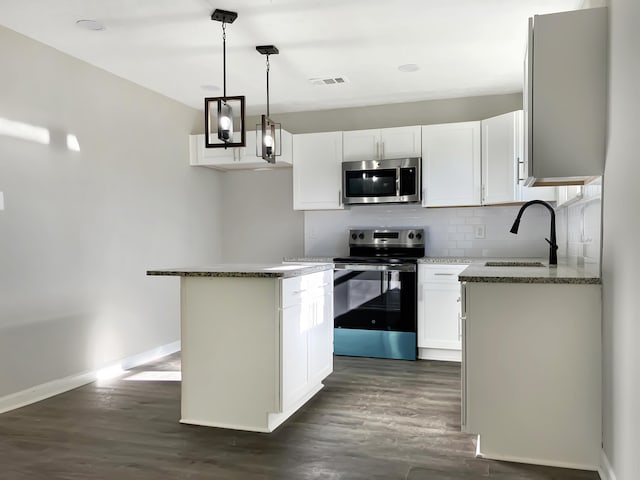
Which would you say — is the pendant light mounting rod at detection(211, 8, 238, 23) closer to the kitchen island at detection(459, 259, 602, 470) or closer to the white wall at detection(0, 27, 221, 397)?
the white wall at detection(0, 27, 221, 397)

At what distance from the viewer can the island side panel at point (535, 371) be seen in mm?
2432

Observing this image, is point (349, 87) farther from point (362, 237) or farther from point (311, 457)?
point (311, 457)

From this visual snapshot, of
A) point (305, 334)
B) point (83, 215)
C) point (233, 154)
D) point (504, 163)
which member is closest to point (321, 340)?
point (305, 334)

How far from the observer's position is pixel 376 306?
4.73 meters

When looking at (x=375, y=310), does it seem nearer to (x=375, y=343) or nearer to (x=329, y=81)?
(x=375, y=343)

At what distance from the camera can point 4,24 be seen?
3324 mm

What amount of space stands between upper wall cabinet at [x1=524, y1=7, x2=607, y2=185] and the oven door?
7.34ft

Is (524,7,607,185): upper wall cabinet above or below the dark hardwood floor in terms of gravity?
above

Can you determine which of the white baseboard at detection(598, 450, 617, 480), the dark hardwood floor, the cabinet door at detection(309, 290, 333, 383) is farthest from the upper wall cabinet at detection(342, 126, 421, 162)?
the white baseboard at detection(598, 450, 617, 480)

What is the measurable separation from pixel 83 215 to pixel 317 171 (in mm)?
2218

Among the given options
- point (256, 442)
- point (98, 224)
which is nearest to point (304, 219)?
point (98, 224)

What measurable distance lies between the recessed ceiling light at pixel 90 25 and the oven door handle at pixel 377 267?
8.77 ft

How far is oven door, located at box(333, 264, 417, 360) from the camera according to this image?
463cm

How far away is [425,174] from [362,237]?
35.7 inches
